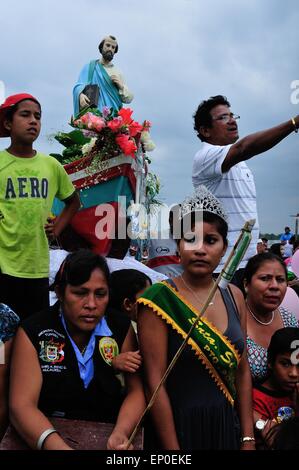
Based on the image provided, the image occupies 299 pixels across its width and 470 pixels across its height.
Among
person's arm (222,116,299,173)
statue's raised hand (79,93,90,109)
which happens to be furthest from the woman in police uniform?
statue's raised hand (79,93,90,109)

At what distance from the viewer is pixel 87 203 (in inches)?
188

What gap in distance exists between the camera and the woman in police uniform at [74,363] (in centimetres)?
199

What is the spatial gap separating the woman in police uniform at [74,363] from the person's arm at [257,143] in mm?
Result: 1179

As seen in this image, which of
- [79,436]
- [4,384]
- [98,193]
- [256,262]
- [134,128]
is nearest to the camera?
[79,436]

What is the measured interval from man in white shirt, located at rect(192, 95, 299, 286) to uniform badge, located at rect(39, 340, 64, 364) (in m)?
1.37

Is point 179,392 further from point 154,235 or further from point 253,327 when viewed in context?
point 154,235

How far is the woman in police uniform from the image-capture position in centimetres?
199

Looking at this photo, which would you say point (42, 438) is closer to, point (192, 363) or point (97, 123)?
point (192, 363)

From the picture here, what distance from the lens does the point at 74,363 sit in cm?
215

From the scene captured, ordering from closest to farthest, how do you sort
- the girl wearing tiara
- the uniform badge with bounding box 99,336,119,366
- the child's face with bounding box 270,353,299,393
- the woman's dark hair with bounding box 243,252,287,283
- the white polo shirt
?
the girl wearing tiara, the uniform badge with bounding box 99,336,119,366, the child's face with bounding box 270,353,299,393, the woman's dark hair with bounding box 243,252,287,283, the white polo shirt

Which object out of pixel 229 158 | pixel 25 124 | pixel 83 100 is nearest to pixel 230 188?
pixel 229 158

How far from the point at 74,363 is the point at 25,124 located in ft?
5.16

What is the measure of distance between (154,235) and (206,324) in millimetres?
3183

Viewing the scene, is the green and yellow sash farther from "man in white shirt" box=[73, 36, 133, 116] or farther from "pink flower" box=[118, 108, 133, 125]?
"man in white shirt" box=[73, 36, 133, 116]
